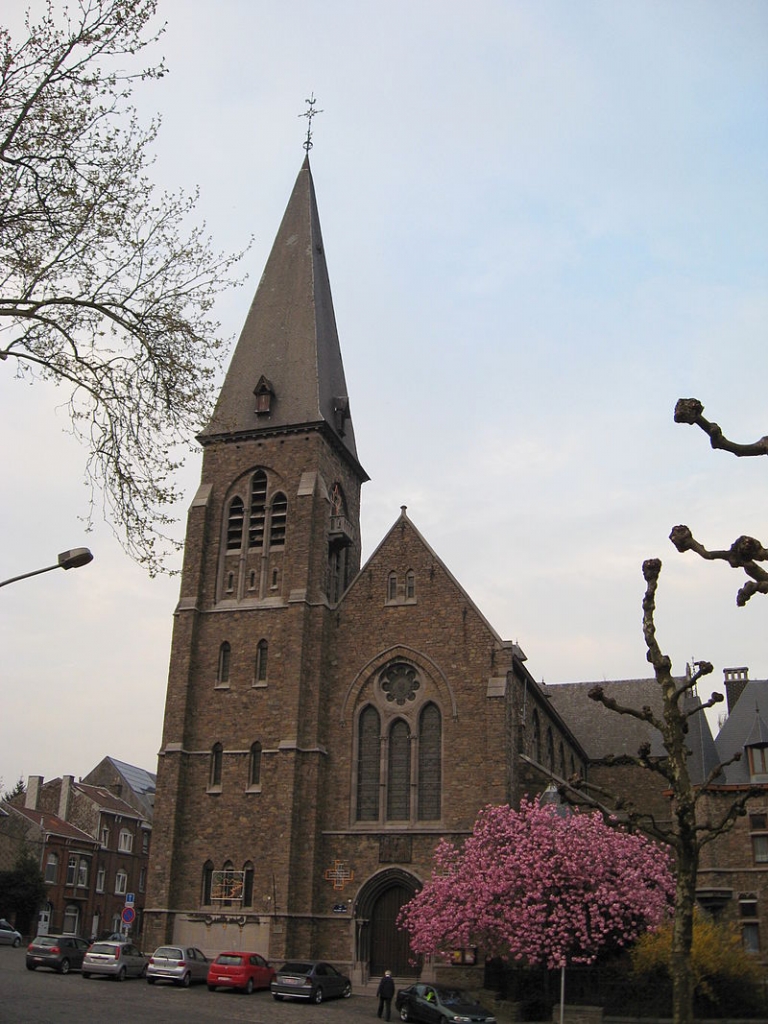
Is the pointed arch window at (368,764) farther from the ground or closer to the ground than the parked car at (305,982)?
farther from the ground

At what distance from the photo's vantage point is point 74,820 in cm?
5731

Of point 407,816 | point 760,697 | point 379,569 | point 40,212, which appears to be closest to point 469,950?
point 407,816

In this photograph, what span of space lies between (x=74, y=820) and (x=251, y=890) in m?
30.2

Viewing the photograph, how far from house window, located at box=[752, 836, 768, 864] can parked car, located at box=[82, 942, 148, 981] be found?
20.0m

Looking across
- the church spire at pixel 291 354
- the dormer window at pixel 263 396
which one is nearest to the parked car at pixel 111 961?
the church spire at pixel 291 354

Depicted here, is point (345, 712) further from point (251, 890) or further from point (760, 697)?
point (760, 697)

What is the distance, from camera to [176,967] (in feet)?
88.9

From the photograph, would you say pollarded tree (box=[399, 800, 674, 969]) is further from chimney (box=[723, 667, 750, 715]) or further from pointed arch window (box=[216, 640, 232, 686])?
chimney (box=[723, 667, 750, 715])

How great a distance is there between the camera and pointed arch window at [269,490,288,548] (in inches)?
1401

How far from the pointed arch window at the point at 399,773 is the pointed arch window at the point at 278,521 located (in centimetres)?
755

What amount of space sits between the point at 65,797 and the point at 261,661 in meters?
29.6

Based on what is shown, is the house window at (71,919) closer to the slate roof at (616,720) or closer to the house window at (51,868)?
the house window at (51,868)

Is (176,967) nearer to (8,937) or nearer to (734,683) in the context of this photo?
(8,937)

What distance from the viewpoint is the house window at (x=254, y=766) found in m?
32.1
